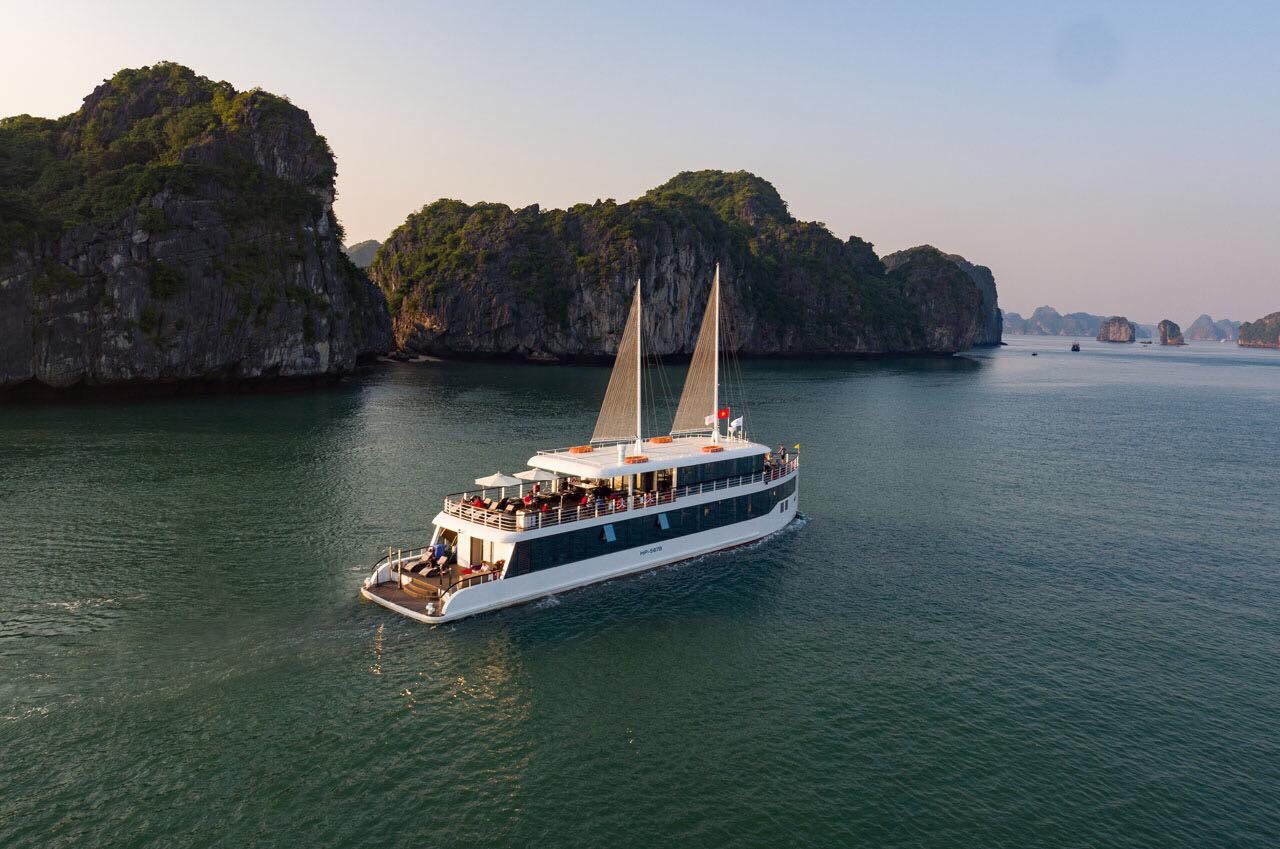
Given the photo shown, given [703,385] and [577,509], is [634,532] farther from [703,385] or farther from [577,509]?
[703,385]

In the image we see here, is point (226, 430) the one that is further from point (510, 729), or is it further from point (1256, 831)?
point (1256, 831)

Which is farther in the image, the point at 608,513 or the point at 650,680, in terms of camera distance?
the point at 608,513

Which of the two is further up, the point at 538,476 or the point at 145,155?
the point at 145,155

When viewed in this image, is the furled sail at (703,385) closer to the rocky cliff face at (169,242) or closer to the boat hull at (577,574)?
the boat hull at (577,574)

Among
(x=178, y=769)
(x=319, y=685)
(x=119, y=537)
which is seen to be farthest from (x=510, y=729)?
(x=119, y=537)

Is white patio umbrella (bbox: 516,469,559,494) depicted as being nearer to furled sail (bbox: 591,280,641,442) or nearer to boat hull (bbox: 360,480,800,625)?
furled sail (bbox: 591,280,641,442)

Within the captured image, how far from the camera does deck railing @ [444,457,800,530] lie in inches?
1375

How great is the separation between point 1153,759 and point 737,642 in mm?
15390

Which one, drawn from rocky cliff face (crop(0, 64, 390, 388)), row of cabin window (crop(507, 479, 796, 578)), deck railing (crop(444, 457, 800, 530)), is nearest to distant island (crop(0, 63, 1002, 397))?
rocky cliff face (crop(0, 64, 390, 388))

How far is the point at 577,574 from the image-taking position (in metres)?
37.1

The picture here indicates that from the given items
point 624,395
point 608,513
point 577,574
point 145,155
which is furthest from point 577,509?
point 145,155

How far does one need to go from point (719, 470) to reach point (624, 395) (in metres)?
7.74

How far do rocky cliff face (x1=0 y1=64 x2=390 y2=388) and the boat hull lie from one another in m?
85.4

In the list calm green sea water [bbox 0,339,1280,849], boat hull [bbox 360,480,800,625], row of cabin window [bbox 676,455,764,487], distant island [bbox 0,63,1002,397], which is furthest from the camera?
distant island [bbox 0,63,1002,397]
